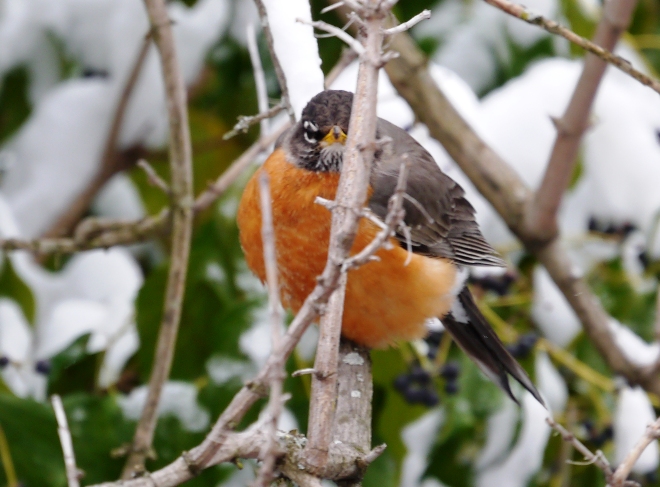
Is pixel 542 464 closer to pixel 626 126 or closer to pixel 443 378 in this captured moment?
pixel 443 378

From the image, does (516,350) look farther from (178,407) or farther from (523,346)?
(178,407)

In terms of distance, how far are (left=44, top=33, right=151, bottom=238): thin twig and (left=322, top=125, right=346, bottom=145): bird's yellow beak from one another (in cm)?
163

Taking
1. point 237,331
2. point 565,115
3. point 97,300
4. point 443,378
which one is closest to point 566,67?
point 565,115

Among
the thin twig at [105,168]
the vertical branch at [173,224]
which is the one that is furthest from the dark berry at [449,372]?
the thin twig at [105,168]

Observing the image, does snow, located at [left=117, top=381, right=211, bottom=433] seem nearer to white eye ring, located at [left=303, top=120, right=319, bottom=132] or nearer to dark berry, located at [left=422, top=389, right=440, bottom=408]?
dark berry, located at [left=422, top=389, right=440, bottom=408]

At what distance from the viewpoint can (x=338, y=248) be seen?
1.42 m

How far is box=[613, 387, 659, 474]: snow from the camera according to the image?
2.96 meters

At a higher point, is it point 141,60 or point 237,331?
point 141,60

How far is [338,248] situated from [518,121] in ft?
7.47

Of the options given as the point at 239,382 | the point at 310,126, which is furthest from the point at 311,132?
the point at 239,382

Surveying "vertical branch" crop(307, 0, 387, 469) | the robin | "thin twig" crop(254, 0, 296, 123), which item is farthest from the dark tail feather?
"vertical branch" crop(307, 0, 387, 469)

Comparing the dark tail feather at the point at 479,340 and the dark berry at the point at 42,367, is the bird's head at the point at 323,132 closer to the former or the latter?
the dark tail feather at the point at 479,340

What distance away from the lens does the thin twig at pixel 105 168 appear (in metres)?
4.07

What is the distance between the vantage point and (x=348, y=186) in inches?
63.6
